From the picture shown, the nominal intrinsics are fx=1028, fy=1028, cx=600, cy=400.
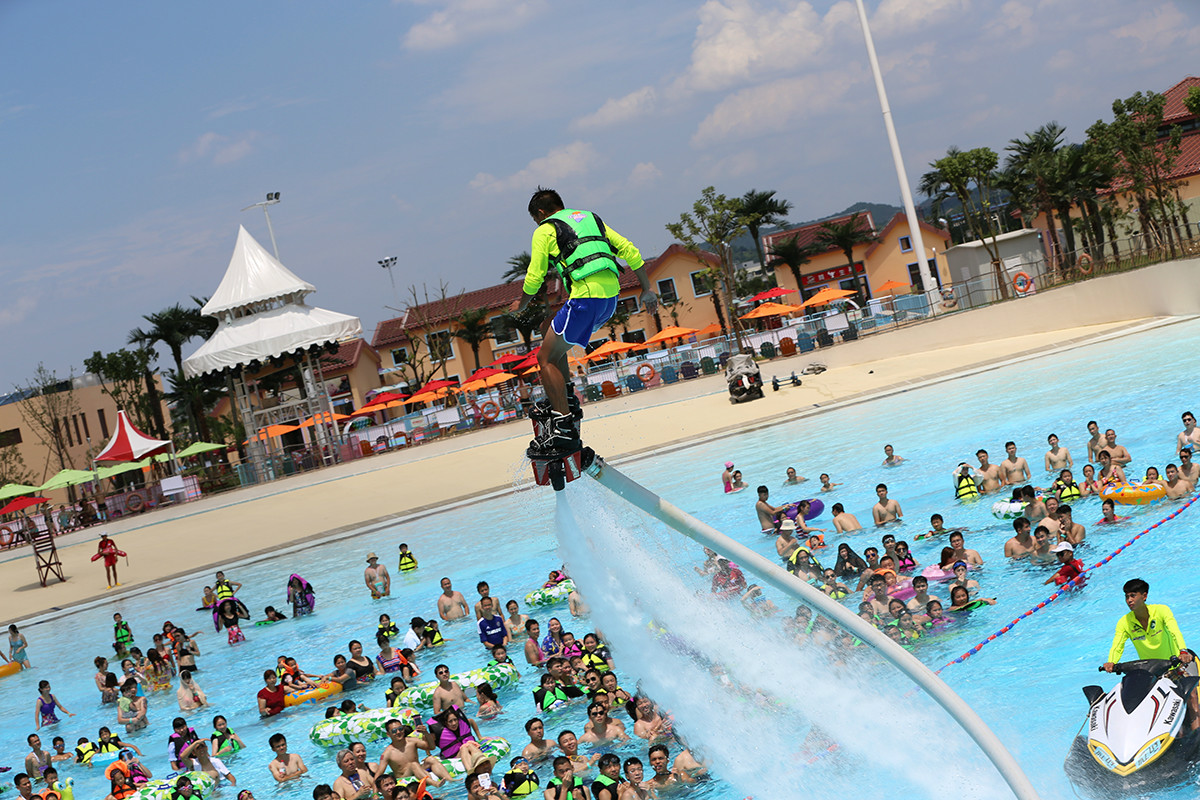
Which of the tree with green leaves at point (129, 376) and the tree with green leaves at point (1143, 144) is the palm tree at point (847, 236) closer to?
the tree with green leaves at point (1143, 144)

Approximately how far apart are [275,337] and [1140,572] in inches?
1451

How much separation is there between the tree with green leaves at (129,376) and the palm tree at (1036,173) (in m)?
51.8

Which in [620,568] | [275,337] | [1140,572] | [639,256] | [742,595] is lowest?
[1140,572]

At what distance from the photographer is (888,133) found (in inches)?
1660

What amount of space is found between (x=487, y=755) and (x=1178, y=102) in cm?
5866

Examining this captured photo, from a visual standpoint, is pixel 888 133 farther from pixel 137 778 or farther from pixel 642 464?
pixel 137 778

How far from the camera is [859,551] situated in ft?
57.7

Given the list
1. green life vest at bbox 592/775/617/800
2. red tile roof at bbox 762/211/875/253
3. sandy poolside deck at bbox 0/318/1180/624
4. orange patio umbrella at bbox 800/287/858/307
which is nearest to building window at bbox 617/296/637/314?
red tile roof at bbox 762/211/875/253

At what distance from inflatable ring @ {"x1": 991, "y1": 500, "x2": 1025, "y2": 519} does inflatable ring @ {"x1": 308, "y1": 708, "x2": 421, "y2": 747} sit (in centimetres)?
1003

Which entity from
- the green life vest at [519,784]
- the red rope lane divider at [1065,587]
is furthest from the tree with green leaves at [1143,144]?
the green life vest at [519,784]

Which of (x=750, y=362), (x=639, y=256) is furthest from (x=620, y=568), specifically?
(x=750, y=362)

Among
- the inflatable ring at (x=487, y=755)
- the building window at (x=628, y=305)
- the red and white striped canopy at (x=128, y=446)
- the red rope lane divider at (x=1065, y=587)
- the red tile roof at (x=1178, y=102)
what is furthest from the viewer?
the building window at (x=628, y=305)

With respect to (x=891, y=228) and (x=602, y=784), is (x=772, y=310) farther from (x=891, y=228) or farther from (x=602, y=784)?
(x=602, y=784)

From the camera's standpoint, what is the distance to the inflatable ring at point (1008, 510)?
1670 cm
